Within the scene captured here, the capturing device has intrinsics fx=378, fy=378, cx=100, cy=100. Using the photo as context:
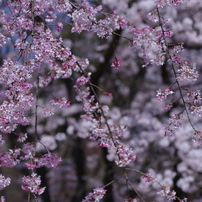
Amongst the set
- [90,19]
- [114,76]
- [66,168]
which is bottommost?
[90,19]

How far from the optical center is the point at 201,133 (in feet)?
7.97

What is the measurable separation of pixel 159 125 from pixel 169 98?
811mm

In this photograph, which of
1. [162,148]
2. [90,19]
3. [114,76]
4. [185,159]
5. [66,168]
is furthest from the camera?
[66,168]

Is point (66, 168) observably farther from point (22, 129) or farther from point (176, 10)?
point (176, 10)

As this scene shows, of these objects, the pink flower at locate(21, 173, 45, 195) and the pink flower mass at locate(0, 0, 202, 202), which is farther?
the pink flower mass at locate(0, 0, 202, 202)

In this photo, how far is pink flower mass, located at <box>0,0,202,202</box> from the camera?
96.3 inches

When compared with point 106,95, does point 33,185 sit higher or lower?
lower

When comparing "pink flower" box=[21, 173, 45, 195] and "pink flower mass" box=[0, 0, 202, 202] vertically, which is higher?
"pink flower mass" box=[0, 0, 202, 202]

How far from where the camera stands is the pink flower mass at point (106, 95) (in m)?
2.45

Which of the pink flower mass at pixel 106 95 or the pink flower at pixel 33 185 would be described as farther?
the pink flower mass at pixel 106 95

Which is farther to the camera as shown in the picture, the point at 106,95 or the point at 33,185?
the point at 106,95

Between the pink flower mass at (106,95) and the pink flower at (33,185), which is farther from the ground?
the pink flower mass at (106,95)

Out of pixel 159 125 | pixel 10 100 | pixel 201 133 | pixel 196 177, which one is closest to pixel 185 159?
pixel 196 177

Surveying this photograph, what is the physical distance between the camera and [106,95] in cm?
341
